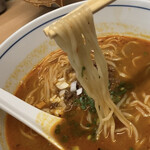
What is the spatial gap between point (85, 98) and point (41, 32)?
2.79 ft

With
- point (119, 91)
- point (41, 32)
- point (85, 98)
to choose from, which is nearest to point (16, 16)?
point (41, 32)

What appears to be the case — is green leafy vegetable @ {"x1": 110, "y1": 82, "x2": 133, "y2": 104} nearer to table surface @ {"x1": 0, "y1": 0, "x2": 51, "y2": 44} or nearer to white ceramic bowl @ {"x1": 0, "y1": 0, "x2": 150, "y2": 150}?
white ceramic bowl @ {"x1": 0, "y1": 0, "x2": 150, "y2": 150}

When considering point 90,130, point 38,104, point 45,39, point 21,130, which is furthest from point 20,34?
point 90,130

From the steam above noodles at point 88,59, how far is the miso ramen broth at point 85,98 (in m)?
0.05

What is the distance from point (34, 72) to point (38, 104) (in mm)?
413

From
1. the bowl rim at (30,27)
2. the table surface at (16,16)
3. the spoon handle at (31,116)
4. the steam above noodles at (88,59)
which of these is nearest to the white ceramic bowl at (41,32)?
the bowl rim at (30,27)

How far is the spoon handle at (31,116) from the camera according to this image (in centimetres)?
179

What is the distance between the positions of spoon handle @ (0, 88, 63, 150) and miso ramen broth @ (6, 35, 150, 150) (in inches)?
2.2

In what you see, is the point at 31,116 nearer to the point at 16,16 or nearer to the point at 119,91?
the point at 119,91

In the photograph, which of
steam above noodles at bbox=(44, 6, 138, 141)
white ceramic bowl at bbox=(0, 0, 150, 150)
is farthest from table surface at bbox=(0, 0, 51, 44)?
steam above noodles at bbox=(44, 6, 138, 141)

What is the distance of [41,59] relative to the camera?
2.43 m

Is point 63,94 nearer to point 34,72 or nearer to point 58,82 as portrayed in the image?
point 58,82

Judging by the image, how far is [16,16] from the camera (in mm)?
3018

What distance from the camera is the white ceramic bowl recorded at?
7.13 feet
